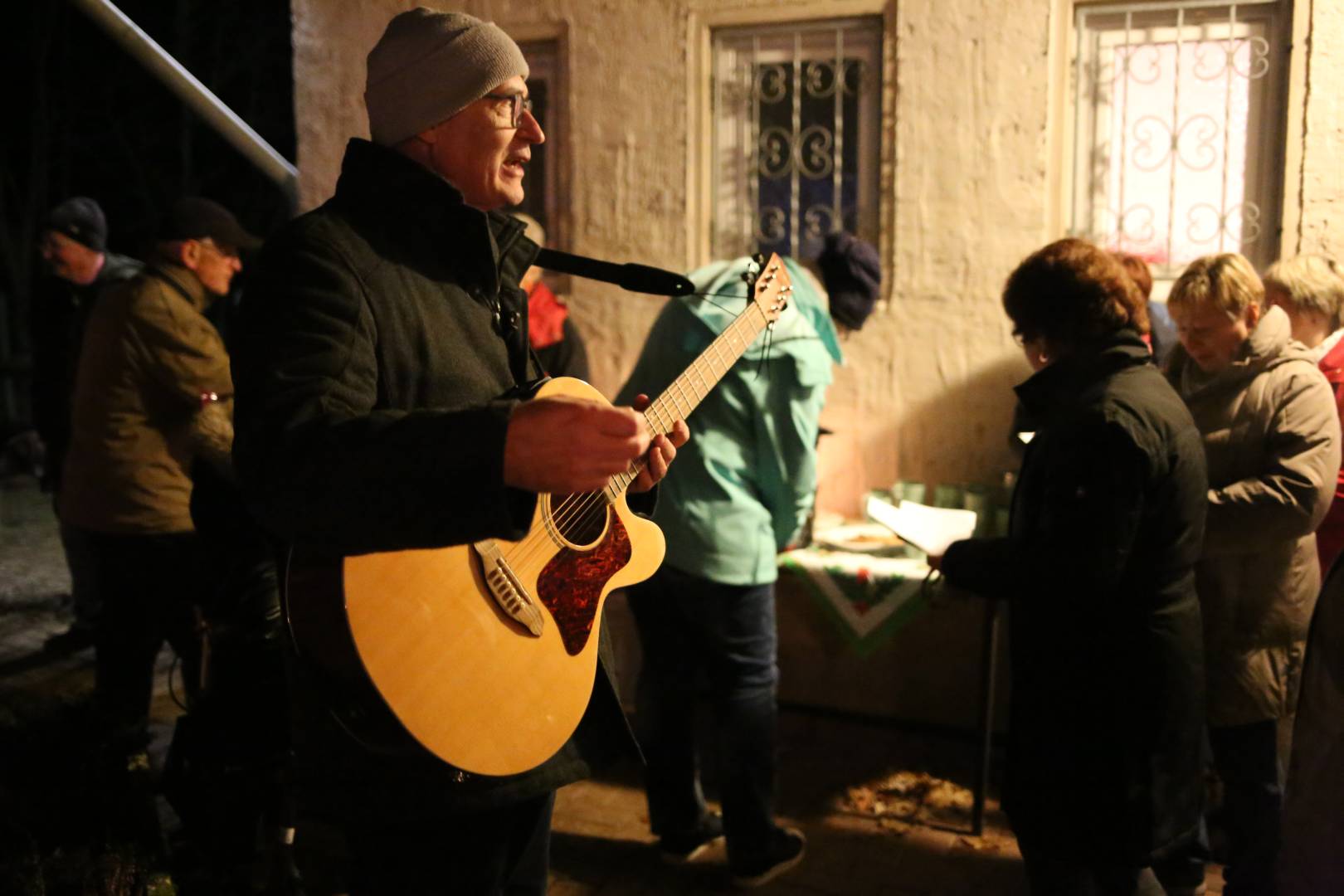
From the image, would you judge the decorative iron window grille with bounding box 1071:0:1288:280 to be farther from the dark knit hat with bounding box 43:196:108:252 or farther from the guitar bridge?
the dark knit hat with bounding box 43:196:108:252

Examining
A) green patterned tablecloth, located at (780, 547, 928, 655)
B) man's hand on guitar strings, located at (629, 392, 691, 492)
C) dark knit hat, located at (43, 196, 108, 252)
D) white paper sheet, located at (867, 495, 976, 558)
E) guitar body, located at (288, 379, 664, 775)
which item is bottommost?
green patterned tablecloth, located at (780, 547, 928, 655)

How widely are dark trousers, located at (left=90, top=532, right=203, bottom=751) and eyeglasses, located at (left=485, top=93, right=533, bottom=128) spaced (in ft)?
8.19

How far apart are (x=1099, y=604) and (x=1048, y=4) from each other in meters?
2.77

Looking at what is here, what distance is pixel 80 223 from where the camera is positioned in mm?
5289

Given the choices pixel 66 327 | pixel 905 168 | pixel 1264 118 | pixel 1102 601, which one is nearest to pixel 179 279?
pixel 66 327

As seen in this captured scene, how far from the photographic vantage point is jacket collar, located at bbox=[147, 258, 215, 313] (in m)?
3.90

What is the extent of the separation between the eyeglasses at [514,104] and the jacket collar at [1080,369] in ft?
4.00

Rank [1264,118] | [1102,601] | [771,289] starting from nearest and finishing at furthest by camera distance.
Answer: [1102,601] → [771,289] → [1264,118]

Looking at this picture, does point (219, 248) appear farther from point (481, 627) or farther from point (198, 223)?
point (481, 627)

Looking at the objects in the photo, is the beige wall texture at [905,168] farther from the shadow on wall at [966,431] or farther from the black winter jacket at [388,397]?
the black winter jacket at [388,397]

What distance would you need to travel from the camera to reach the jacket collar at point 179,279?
Answer: 3.90 metres

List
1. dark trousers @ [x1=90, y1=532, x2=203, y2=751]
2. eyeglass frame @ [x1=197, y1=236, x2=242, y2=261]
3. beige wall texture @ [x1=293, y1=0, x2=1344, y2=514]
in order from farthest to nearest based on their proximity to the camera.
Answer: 1. beige wall texture @ [x1=293, y1=0, x2=1344, y2=514]
2. eyeglass frame @ [x1=197, y1=236, x2=242, y2=261]
3. dark trousers @ [x1=90, y1=532, x2=203, y2=751]

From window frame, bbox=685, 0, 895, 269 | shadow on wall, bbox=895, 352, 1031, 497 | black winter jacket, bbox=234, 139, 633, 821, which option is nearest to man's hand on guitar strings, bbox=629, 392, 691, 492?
black winter jacket, bbox=234, 139, 633, 821

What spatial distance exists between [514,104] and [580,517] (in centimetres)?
64
